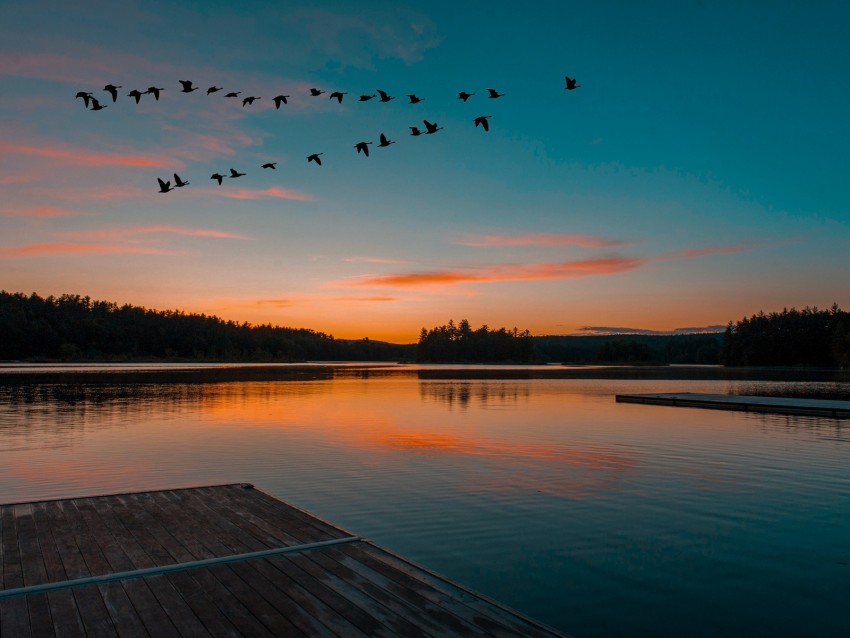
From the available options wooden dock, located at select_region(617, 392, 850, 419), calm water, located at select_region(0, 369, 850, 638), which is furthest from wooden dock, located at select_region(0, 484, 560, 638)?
wooden dock, located at select_region(617, 392, 850, 419)

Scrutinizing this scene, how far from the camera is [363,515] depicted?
11.8 meters

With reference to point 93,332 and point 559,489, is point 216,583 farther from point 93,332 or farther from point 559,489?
point 93,332

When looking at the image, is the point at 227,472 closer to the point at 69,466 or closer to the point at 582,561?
the point at 69,466

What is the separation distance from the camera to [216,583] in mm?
6715

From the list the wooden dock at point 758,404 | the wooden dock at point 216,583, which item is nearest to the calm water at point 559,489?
the wooden dock at point 216,583

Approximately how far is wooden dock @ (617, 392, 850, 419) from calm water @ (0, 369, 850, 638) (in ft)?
7.25

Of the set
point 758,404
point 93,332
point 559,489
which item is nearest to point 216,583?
point 559,489

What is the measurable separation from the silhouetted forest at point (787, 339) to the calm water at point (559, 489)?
138 m

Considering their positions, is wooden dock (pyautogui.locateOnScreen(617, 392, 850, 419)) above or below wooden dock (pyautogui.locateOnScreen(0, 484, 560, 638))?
below

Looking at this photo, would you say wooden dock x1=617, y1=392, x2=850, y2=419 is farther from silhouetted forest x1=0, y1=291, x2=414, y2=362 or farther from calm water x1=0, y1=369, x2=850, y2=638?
silhouetted forest x1=0, y1=291, x2=414, y2=362

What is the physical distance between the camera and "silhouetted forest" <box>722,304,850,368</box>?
494 feet

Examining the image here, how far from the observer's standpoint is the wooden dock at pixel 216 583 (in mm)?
5688

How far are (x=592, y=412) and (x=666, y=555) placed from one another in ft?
81.4

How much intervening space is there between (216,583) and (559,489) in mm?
9109
